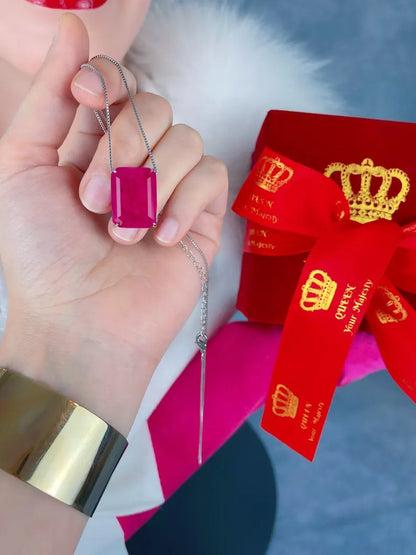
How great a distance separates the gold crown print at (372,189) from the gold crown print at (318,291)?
0.10 metres

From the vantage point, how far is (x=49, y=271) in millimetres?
509

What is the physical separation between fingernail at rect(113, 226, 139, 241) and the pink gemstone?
27 millimetres

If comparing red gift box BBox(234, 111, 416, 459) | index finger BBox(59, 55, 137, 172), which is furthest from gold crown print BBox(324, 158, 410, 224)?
index finger BBox(59, 55, 137, 172)

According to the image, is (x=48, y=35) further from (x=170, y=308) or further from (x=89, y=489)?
(x=89, y=489)

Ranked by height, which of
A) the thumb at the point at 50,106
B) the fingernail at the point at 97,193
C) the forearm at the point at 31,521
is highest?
the thumb at the point at 50,106

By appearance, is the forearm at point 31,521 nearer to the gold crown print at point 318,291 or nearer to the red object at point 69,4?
the gold crown print at point 318,291

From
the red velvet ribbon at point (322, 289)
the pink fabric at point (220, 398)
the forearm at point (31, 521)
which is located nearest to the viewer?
the forearm at point (31, 521)

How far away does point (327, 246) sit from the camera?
0.58 metres

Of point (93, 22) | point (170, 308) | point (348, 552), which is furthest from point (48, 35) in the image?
point (348, 552)

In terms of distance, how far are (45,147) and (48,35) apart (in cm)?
13

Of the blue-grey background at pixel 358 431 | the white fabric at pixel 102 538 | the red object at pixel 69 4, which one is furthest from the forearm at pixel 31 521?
the red object at pixel 69 4

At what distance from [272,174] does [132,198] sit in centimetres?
22

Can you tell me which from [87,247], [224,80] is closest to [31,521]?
[87,247]

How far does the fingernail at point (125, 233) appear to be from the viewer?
1.53 ft
